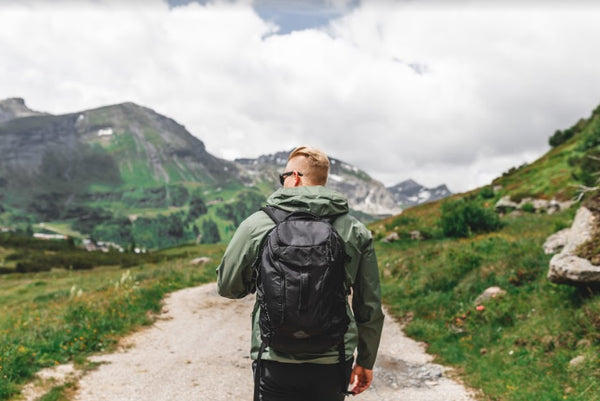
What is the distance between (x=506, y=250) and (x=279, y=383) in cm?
1378

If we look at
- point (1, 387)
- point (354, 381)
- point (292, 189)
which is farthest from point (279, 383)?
point (1, 387)

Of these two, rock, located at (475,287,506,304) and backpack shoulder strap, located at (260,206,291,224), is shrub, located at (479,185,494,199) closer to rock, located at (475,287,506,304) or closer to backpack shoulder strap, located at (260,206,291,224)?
rock, located at (475,287,506,304)

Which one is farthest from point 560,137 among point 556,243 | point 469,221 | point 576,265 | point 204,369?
point 204,369

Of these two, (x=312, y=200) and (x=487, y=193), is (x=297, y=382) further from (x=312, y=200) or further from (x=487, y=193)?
(x=487, y=193)

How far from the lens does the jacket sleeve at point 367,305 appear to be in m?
3.46

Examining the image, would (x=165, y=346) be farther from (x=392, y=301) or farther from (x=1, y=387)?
(x=392, y=301)

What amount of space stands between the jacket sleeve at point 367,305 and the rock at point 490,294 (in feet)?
31.7

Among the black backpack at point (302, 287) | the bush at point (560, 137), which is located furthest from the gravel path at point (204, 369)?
the bush at point (560, 137)

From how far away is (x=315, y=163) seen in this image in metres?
3.54

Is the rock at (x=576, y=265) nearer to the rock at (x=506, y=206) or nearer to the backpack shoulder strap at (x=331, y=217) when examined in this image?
the backpack shoulder strap at (x=331, y=217)

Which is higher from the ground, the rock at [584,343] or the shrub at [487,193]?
the shrub at [487,193]

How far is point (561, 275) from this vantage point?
920 cm

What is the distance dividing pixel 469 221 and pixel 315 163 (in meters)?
21.7

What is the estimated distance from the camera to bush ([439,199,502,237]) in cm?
2241
